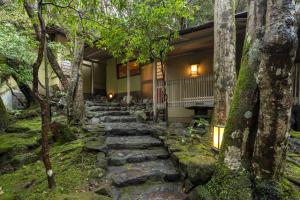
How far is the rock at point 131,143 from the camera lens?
534 cm

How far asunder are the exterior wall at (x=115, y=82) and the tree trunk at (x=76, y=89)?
5635 mm

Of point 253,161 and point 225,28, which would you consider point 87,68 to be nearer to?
point 225,28

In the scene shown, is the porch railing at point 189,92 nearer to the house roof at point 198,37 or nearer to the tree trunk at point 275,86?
the house roof at point 198,37

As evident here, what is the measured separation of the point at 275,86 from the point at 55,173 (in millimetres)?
3793

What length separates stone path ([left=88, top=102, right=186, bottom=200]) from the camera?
147 inches

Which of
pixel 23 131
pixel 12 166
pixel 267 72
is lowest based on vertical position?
pixel 12 166

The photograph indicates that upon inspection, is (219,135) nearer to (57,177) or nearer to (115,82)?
(57,177)

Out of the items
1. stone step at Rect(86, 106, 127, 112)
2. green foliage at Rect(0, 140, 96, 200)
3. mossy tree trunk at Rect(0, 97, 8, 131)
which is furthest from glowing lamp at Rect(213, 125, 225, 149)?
mossy tree trunk at Rect(0, 97, 8, 131)

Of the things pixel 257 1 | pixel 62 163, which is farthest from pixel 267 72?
pixel 62 163

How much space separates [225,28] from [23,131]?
21.7 ft

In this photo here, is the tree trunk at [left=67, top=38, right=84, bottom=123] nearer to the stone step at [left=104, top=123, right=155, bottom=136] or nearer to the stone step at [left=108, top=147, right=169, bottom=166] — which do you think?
the stone step at [left=104, top=123, right=155, bottom=136]

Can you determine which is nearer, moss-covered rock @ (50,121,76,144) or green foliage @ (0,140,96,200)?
green foliage @ (0,140,96,200)

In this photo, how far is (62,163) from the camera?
4.63 meters

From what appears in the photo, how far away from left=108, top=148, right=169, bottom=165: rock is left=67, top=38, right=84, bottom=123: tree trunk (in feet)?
8.24
